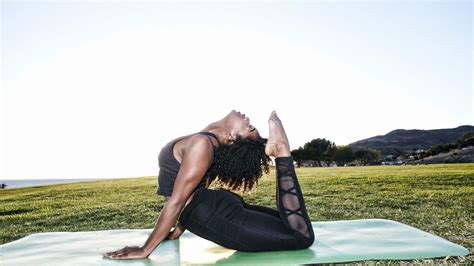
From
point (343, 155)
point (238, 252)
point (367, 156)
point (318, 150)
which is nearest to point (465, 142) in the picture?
point (367, 156)

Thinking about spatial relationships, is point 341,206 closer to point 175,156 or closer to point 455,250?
point 455,250

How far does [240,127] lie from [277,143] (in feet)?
1.27

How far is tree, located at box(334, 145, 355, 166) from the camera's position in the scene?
2189 inches

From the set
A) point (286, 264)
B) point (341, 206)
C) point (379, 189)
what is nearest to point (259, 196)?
point (341, 206)

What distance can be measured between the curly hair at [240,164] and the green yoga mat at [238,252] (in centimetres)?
69

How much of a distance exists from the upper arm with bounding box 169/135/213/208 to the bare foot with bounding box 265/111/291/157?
0.71 meters

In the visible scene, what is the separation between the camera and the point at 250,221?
12.8ft

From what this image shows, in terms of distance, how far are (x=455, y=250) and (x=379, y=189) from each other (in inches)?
426

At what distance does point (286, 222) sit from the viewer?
12.9ft

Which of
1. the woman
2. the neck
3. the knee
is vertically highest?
the neck

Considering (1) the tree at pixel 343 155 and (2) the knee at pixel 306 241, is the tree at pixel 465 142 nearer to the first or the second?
(1) the tree at pixel 343 155

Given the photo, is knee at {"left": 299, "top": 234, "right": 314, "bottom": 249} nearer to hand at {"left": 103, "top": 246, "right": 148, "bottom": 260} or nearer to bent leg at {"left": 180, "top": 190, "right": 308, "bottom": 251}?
bent leg at {"left": 180, "top": 190, "right": 308, "bottom": 251}

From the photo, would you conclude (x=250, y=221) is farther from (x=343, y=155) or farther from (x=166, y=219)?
(x=343, y=155)

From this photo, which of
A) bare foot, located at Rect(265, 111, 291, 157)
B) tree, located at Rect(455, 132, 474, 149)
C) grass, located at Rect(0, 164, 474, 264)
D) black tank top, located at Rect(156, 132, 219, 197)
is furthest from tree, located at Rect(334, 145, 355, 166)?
black tank top, located at Rect(156, 132, 219, 197)
